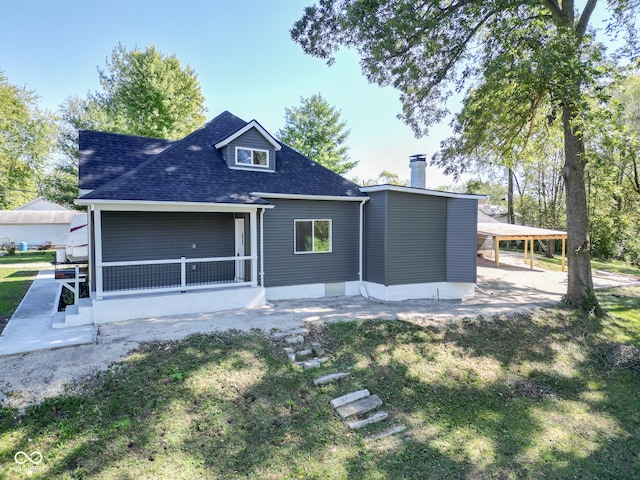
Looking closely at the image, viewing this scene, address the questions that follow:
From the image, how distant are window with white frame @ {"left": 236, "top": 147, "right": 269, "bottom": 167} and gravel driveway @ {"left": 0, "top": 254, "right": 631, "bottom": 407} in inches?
183

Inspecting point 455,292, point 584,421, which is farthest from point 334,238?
point 584,421

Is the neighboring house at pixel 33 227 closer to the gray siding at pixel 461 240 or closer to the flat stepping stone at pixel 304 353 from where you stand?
the flat stepping stone at pixel 304 353

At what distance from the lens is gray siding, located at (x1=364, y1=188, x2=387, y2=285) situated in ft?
37.2

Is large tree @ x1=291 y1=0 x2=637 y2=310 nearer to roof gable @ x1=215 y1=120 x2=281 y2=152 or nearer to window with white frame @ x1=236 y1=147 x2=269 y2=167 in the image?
roof gable @ x1=215 y1=120 x2=281 y2=152

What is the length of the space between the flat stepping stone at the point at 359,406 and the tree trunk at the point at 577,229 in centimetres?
868

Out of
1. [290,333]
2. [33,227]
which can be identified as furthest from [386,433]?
[33,227]

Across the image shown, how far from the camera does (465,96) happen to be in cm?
1299

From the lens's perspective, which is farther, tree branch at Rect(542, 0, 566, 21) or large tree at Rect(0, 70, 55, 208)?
large tree at Rect(0, 70, 55, 208)

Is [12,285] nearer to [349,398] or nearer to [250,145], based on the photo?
[250,145]

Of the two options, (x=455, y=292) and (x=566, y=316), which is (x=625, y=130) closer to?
(x=566, y=316)

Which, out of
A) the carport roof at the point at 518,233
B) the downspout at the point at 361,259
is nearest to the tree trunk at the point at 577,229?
the downspout at the point at 361,259

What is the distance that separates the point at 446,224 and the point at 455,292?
2.42 meters

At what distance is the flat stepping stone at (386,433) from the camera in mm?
5117

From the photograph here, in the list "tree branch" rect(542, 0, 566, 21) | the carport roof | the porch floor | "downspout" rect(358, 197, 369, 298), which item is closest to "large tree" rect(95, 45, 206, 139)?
the porch floor
